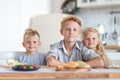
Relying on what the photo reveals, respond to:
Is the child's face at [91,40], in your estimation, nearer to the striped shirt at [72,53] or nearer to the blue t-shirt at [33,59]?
the striped shirt at [72,53]

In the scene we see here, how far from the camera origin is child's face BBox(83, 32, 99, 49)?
1.88m

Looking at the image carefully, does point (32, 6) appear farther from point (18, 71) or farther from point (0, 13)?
point (18, 71)

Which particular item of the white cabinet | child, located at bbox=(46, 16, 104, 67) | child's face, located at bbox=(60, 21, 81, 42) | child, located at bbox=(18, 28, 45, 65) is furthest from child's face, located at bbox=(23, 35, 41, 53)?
the white cabinet

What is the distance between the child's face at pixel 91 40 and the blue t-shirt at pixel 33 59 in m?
0.35

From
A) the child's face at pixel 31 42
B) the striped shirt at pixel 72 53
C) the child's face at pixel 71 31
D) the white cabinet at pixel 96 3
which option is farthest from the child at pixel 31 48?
the white cabinet at pixel 96 3

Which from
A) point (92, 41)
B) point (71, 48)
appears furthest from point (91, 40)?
point (71, 48)

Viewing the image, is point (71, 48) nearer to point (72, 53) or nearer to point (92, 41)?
point (72, 53)

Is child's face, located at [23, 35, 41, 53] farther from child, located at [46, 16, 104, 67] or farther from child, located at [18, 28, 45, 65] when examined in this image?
child, located at [46, 16, 104, 67]

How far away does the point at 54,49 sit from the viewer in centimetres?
172

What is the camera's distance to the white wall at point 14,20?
3.30 metres

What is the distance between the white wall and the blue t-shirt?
139 centimetres

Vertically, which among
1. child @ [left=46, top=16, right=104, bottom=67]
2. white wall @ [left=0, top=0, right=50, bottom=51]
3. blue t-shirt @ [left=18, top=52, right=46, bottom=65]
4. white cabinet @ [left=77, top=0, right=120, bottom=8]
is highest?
white cabinet @ [left=77, top=0, right=120, bottom=8]

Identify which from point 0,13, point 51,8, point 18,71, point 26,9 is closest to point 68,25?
point 18,71

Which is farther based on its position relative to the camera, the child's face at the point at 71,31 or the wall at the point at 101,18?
the wall at the point at 101,18
